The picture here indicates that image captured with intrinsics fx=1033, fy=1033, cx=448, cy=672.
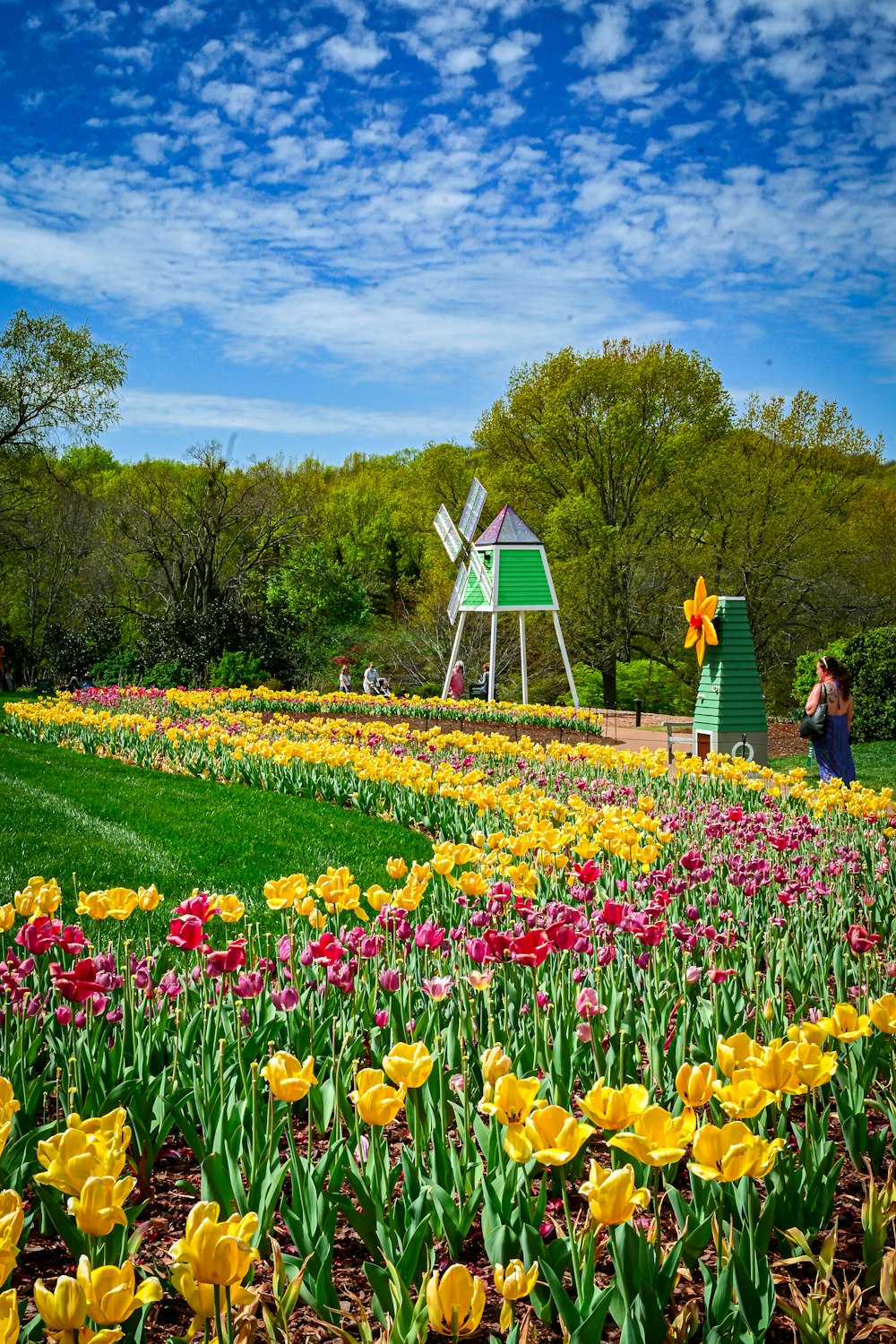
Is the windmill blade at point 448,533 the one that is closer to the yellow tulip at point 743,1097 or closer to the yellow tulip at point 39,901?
the yellow tulip at point 39,901

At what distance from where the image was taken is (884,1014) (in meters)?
2.19

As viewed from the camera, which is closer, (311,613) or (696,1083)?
(696,1083)

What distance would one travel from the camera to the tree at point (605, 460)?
2612cm

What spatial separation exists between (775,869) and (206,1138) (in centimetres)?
242

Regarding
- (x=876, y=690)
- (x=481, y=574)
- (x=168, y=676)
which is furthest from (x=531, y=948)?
(x=168, y=676)

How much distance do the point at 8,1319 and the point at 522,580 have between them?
57.4 feet

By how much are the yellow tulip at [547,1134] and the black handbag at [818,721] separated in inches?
272

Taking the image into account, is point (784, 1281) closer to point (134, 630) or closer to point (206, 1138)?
point (206, 1138)

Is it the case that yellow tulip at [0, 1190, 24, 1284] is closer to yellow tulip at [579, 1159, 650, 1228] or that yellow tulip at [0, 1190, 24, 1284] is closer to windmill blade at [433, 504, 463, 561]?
yellow tulip at [579, 1159, 650, 1228]

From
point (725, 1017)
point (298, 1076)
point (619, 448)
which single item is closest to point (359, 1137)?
point (298, 1076)

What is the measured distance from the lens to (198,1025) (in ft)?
9.53

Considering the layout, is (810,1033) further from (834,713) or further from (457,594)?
A: (457,594)

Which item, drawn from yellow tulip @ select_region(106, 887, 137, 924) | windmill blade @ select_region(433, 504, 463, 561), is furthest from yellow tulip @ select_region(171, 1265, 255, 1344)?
windmill blade @ select_region(433, 504, 463, 561)

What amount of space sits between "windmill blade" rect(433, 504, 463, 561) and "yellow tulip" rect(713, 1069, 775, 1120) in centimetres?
2161
